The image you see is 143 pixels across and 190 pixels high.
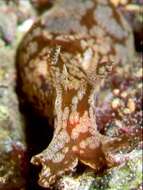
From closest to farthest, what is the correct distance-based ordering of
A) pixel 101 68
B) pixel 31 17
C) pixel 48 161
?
1. pixel 48 161
2. pixel 101 68
3. pixel 31 17

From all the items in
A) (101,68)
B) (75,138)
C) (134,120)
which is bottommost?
(134,120)

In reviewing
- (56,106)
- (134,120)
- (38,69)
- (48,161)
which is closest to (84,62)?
(38,69)

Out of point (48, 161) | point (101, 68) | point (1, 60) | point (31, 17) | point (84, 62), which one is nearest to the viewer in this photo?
point (48, 161)

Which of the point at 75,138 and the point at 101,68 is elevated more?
the point at 101,68

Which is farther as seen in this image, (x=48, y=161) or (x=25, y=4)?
(x=25, y=4)

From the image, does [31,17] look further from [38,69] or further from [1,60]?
[38,69]

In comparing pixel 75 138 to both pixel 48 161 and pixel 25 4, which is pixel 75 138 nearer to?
pixel 48 161
